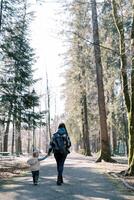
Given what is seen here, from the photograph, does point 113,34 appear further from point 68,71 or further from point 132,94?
point 132,94

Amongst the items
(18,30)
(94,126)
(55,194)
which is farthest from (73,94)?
(55,194)

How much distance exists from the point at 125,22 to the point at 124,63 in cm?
260

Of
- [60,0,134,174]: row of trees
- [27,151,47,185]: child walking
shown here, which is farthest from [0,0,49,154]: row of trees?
[27,151,47,185]: child walking

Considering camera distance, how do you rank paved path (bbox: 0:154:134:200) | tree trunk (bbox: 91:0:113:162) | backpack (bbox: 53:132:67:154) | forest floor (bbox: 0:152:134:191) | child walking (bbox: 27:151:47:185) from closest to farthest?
paved path (bbox: 0:154:134:200) < backpack (bbox: 53:132:67:154) < child walking (bbox: 27:151:47:185) < forest floor (bbox: 0:152:134:191) < tree trunk (bbox: 91:0:113:162)

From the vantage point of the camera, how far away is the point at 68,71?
38.4 metres

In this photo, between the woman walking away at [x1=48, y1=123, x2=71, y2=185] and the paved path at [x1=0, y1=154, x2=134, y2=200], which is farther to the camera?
the woman walking away at [x1=48, y1=123, x2=71, y2=185]

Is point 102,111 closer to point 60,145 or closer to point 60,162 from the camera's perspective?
point 60,162

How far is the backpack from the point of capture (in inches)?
437

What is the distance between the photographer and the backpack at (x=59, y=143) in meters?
11.1

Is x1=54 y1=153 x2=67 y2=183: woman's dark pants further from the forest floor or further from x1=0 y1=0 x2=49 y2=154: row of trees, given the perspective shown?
x1=0 y1=0 x2=49 y2=154: row of trees

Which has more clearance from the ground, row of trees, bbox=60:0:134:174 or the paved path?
row of trees, bbox=60:0:134:174

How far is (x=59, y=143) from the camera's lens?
11.1 meters

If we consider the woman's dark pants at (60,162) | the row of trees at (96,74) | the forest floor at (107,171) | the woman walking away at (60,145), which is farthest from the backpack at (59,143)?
the row of trees at (96,74)

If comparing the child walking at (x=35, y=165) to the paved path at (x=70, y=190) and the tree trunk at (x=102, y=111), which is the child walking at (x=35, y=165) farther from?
the tree trunk at (x=102, y=111)
